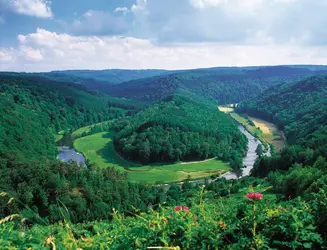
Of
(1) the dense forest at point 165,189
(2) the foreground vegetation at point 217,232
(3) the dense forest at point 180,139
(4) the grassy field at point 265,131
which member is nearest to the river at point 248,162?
(3) the dense forest at point 180,139

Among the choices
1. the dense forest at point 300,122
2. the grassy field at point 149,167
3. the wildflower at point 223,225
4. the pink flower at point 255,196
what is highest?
the pink flower at point 255,196

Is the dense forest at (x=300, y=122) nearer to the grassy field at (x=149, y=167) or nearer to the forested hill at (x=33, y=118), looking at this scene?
the grassy field at (x=149, y=167)

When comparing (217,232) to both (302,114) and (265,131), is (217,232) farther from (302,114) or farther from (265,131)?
(302,114)

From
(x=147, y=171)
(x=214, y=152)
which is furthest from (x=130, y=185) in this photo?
(x=214, y=152)

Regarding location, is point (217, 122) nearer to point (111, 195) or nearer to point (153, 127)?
point (153, 127)

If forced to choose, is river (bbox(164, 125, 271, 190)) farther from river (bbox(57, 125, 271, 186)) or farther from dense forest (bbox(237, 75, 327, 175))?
dense forest (bbox(237, 75, 327, 175))

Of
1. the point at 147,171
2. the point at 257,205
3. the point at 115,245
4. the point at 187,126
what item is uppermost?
the point at 257,205
